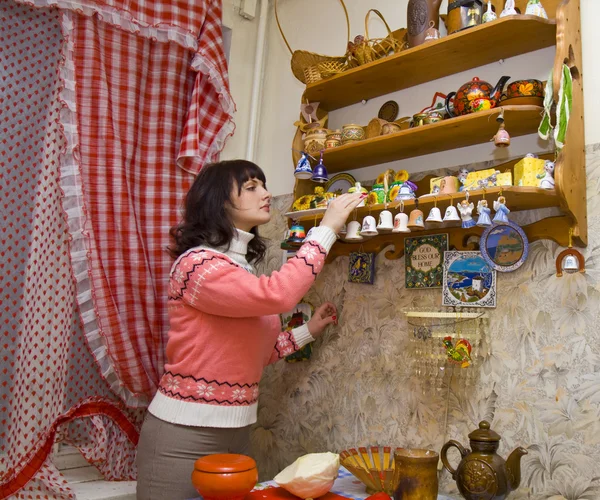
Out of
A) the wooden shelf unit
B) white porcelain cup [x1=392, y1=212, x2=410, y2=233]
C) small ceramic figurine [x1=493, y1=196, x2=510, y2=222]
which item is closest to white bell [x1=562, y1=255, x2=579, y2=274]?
the wooden shelf unit

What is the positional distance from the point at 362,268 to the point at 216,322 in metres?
0.62

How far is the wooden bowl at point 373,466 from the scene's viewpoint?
1393 mm

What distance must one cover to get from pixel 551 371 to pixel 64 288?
1.62m

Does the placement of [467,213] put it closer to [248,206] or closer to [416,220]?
[416,220]

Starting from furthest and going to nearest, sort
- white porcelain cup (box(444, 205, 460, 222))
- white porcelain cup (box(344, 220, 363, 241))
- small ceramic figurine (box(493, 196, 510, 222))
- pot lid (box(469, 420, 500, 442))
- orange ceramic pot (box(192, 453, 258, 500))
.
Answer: white porcelain cup (box(344, 220, 363, 241))
white porcelain cup (box(444, 205, 460, 222))
small ceramic figurine (box(493, 196, 510, 222))
pot lid (box(469, 420, 500, 442))
orange ceramic pot (box(192, 453, 258, 500))

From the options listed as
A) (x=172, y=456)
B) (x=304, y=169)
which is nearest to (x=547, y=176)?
(x=304, y=169)

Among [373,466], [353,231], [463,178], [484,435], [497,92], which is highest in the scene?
[497,92]

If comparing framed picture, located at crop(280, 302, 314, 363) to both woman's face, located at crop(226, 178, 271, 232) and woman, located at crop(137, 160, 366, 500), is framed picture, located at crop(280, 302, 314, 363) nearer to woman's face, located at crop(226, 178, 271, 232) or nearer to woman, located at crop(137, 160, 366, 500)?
woman, located at crop(137, 160, 366, 500)

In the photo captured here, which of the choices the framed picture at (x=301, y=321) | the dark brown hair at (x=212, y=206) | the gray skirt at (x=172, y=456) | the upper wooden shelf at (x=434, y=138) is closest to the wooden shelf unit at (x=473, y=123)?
the upper wooden shelf at (x=434, y=138)

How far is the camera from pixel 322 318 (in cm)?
199

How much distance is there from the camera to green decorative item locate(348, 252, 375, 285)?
6.14 feet

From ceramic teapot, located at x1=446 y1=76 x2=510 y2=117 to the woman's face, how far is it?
0.61m

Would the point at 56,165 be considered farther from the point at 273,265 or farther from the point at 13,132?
the point at 273,265

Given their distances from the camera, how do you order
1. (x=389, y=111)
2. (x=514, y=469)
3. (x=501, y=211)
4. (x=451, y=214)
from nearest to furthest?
(x=514, y=469) → (x=501, y=211) → (x=451, y=214) → (x=389, y=111)
